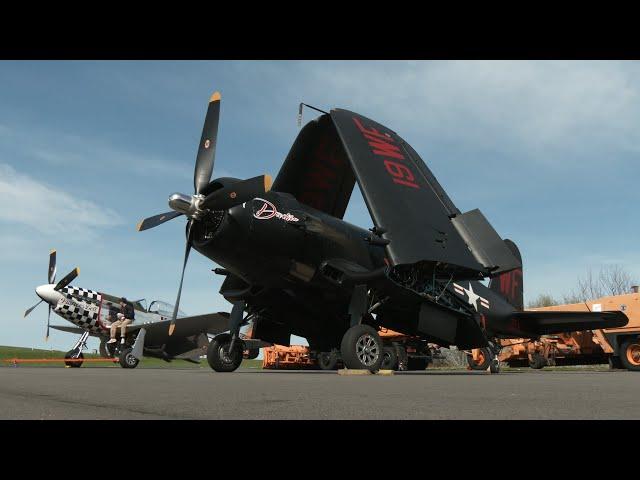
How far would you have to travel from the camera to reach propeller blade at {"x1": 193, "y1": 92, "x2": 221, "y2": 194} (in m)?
11.7

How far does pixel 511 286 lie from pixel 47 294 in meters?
18.8

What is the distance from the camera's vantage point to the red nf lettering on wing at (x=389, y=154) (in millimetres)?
13266

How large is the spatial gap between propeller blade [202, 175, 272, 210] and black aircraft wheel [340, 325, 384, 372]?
11.5ft

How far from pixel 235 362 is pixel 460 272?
6035mm

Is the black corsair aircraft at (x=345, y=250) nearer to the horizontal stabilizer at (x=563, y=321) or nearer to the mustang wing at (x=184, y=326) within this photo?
the horizontal stabilizer at (x=563, y=321)

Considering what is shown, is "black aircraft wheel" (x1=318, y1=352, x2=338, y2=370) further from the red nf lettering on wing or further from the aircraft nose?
the aircraft nose

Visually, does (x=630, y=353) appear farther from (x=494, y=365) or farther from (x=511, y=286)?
(x=494, y=365)

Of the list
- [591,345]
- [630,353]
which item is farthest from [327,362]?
[630,353]

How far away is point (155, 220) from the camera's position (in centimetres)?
1230

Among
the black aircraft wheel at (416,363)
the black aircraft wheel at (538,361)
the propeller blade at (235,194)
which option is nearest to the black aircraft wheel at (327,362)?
the black aircraft wheel at (416,363)

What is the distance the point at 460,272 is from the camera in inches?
515

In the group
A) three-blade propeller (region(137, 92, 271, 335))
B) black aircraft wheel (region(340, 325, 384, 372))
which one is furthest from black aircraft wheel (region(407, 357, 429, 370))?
three-blade propeller (region(137, 92, 271, 335))

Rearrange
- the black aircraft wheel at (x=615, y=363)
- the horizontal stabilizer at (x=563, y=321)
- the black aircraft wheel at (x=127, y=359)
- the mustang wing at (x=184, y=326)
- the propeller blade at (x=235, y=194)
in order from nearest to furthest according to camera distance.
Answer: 1. the propeller blade at (x=235, y=194)
2. the horizontal stabilizer at (x=563, y=321)
3. the black aircraft wheel at (x=615, y=363)
4. the black aircraft wheel at (x=127, y=359)
5. the mustang wing at (x=184, y=326)

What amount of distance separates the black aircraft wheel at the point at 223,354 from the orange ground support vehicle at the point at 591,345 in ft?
41.9
